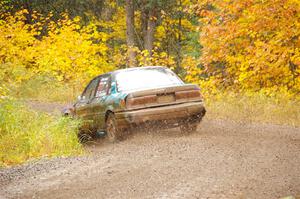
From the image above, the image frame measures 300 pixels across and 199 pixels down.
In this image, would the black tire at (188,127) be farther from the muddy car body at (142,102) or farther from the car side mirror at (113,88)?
the car side mirror at (113,88)

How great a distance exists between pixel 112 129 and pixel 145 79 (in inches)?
49.8

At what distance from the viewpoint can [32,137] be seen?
1031 centimetres

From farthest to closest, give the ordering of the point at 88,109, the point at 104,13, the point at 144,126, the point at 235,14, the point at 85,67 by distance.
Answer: the point at 104,13
the point at 85,67
the point at 235,14
the point at 88,109
the point at 144,126

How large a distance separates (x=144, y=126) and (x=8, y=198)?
14.8ft

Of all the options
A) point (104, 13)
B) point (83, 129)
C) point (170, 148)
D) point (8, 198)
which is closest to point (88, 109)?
point (83, 129)

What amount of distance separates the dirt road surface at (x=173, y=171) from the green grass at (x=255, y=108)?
271 cm

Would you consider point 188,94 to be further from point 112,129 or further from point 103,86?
point 103,86

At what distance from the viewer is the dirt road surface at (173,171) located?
637cm

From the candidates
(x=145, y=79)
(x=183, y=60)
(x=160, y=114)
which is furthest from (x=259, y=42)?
(x=183, y=60)

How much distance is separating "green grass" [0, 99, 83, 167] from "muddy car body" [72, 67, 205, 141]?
75 centimetres

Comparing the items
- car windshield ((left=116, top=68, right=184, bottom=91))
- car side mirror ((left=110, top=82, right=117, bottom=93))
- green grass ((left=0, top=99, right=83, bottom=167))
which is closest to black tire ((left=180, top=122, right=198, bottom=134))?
car windshield ((left=116, top=68, right=184, bottom=91))

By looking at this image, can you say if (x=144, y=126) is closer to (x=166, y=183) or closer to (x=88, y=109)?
(x=88, y=109)

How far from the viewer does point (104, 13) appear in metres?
35.7

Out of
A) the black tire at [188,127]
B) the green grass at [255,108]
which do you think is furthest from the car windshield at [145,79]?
the green grass at [255,108]
